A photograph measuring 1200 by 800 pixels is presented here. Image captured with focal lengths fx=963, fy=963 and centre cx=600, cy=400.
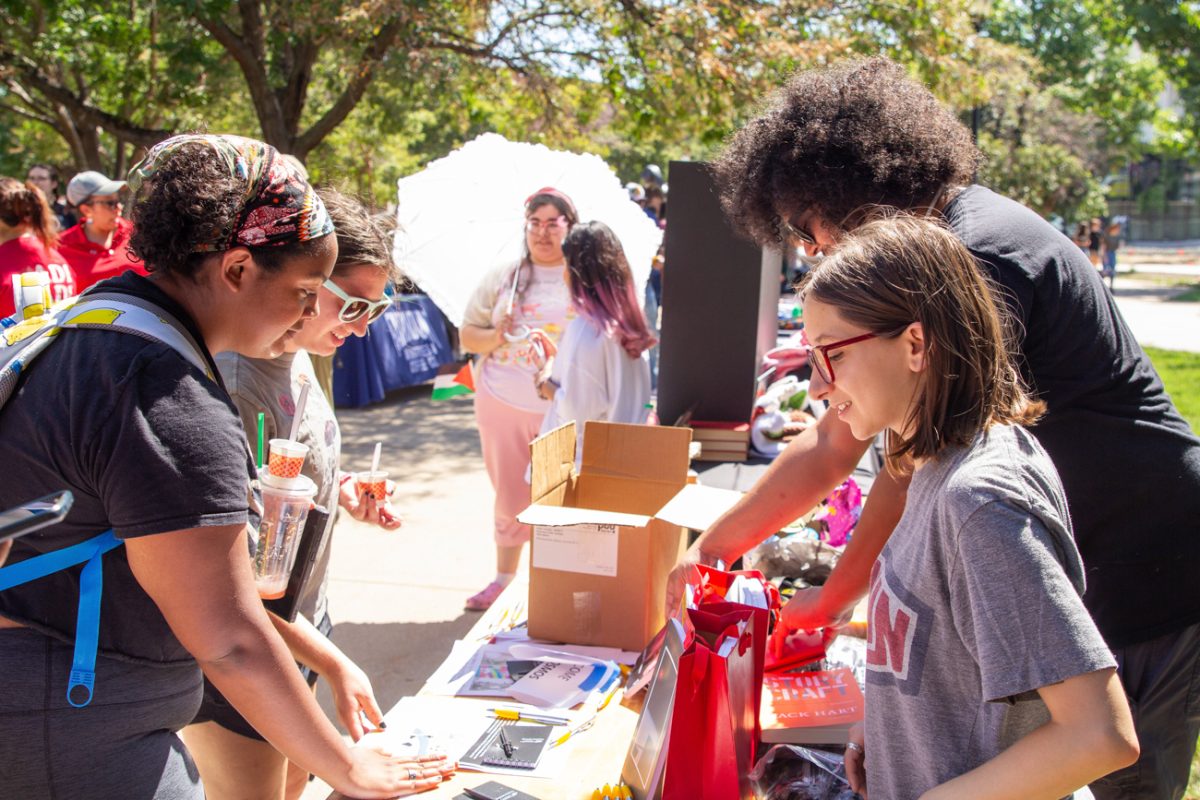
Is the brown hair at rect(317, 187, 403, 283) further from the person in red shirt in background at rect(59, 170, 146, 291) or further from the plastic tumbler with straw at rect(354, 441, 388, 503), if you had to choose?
the person in red shirt in background at rect(59, 170, 146, 291)

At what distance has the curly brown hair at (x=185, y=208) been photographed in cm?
122

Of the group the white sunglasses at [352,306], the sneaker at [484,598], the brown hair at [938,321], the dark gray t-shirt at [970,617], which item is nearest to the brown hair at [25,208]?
Result: the sneaker at [484,598]

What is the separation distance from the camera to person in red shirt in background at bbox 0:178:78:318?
5.05 metres

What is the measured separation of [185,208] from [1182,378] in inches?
423

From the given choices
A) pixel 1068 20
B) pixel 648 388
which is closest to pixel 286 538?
pixel 648 388

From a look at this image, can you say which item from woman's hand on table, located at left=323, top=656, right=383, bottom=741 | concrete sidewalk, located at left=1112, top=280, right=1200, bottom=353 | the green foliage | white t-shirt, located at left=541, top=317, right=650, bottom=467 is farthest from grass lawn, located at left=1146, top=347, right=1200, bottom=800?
the green foliage

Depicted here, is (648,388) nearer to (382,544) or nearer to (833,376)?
(382,544)

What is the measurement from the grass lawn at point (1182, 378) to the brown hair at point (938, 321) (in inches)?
267

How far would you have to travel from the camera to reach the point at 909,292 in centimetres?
124

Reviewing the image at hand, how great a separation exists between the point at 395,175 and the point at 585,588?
57.1 ft

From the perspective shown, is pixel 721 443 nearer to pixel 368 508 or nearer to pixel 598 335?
pixel 598 335

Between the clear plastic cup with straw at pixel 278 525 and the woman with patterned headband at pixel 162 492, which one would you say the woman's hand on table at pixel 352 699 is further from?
the woman with patterned headband at pixel 162 492

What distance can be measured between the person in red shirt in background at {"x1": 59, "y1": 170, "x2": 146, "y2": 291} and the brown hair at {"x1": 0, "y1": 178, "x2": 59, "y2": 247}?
47cm

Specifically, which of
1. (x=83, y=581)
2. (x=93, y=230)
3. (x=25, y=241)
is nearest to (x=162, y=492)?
(x=83, y=581)
